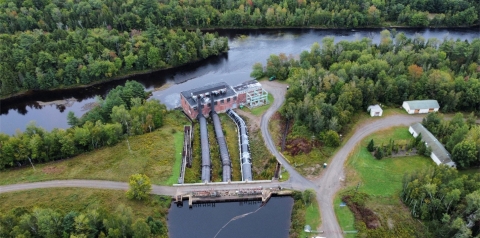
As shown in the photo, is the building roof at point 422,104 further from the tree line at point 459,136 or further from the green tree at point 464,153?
the green tree at point 464,153

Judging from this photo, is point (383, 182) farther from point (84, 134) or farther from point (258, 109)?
point (84, 134)

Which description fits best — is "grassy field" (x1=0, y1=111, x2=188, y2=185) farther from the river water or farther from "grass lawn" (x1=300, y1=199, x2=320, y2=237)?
"grass lawn" (x1=300, y1=199, x2=320, y2=237)

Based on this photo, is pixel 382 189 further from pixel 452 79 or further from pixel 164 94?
pixel 164 94

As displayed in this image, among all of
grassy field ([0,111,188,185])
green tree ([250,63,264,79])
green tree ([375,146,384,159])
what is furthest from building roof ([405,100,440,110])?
grassy field ([0,111,188,185])

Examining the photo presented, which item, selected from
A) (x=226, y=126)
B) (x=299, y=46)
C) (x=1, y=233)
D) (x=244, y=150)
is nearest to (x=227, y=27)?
(x=299, y=46)

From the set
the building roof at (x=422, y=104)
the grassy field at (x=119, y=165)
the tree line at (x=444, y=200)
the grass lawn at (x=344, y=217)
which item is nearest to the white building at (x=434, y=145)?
the tree line at (x=444, y=200)

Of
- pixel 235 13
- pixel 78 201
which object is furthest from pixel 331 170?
pixel 235 13
